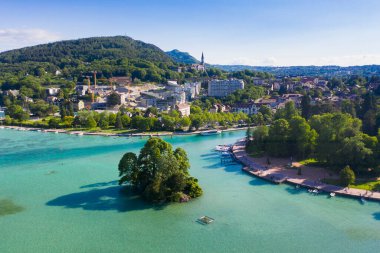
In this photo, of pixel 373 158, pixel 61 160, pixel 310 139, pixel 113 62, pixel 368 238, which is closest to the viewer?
pixel 368 238

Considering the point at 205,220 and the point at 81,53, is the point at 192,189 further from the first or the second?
the point at 81,53

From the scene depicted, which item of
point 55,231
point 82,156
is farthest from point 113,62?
point 55,231

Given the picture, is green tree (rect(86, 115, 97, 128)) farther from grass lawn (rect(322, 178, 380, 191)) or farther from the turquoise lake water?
grass lawn (rect(322, 178, 380, 191))

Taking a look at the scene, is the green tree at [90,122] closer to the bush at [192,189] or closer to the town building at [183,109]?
the town building at [183,109]

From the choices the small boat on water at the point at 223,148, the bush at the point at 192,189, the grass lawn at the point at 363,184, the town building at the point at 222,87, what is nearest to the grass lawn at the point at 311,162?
the grass lawn at the point at 363,184

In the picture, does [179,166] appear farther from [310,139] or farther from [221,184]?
[310,139]

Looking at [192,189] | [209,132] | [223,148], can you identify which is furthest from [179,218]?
[209,132]
